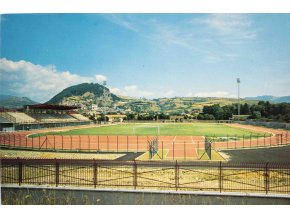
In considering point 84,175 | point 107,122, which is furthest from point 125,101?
point 84,175

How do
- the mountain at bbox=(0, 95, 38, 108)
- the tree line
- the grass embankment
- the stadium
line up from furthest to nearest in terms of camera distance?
the tree line < the grass embankment < the mountain at bbox=(0, 95, 38, 108) < the stadium

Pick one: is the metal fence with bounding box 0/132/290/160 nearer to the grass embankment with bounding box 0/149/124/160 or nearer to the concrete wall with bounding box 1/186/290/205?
the grass embankment with bounding box 0/149/124/160

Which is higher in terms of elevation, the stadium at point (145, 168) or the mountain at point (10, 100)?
the mountain at point (10, 100)

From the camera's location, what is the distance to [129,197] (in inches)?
470

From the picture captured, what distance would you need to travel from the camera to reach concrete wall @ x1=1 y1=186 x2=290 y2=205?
11.6 m

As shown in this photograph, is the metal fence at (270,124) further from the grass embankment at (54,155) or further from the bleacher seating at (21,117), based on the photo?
the bleacher seating at (21,117)

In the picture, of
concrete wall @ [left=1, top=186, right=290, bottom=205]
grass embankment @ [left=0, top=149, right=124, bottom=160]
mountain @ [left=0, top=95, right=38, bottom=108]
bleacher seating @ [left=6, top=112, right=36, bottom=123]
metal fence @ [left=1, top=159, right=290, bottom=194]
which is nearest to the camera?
concrete wall @ [left=1, top=186, right=290, bottom=205]

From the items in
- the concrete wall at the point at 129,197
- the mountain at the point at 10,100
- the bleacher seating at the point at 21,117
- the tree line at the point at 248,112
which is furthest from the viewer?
the tree line at the point at 248,112

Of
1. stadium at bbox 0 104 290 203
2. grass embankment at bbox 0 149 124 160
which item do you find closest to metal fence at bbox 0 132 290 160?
stadium at bbox 0 104 290 203

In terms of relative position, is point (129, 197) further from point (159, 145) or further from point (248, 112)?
point (248, 112)

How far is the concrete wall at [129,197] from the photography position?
11555mm

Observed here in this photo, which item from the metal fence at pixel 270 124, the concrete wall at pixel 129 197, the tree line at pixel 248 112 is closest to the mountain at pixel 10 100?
the concrete wall at pixel 129 197

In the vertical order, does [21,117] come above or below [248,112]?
below

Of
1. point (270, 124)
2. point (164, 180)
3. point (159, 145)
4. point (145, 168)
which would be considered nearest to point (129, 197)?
point (164, 180)
